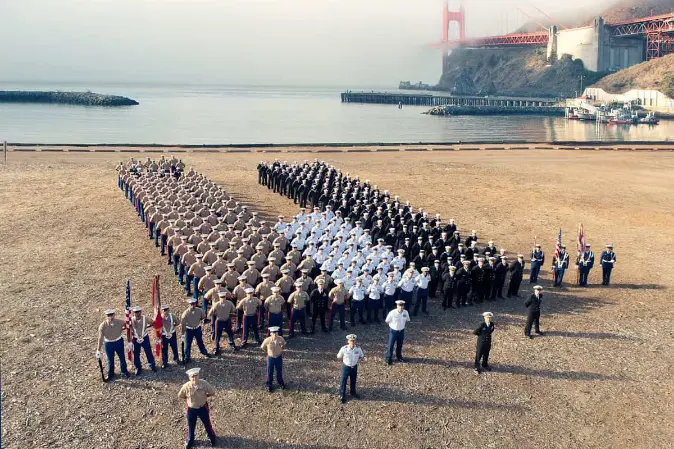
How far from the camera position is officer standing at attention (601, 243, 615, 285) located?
18250mm

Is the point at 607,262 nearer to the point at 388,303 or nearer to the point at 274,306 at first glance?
the point at 388,303

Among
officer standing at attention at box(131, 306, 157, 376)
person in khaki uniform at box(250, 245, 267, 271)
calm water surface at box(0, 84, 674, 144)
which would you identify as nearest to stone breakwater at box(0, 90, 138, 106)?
calm water surface at box(0, 84, 674, 144)

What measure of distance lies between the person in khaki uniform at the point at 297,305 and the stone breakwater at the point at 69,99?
5811 inches

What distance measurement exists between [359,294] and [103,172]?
27.1 m

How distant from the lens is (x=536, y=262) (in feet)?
60.4

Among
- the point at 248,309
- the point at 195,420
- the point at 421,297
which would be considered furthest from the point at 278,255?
the point at 195,420

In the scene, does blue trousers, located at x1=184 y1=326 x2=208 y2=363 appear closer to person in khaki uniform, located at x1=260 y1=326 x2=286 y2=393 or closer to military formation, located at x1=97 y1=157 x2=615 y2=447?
military formation, located at x1=97 y1=157 x2=615 y2=447

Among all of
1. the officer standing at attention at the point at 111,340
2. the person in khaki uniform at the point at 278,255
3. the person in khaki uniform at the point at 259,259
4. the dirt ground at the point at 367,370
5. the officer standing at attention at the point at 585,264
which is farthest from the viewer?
the officer standing at attention at the point at 585,264

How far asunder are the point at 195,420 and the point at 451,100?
171 meters

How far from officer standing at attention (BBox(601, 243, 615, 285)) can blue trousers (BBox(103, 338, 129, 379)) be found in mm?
14578

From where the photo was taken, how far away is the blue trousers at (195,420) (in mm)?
9797

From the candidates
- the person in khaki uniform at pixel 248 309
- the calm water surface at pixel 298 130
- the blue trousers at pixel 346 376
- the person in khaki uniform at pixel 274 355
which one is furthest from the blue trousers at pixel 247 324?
the calm water surface at pixel 298 130

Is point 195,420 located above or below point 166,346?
below

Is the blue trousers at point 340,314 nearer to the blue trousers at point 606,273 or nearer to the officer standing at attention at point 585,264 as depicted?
the officer standing at attention at point 585,264
